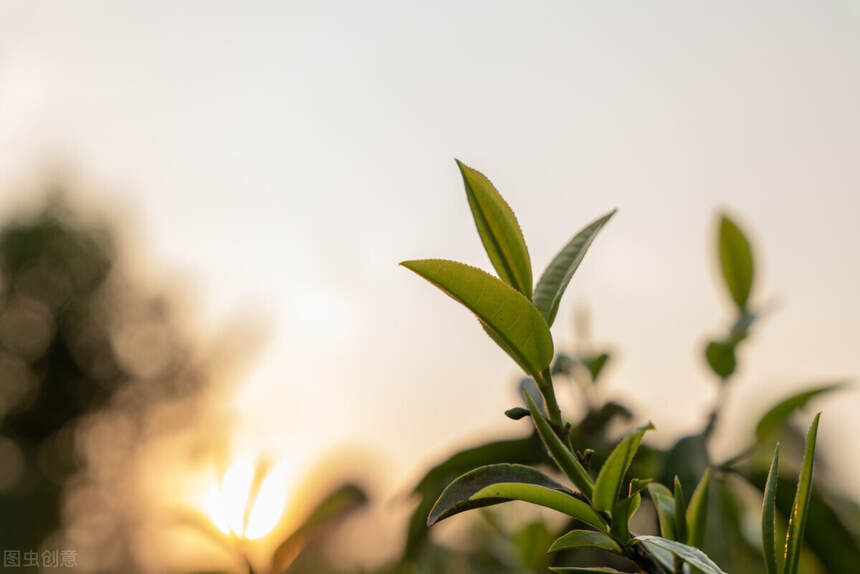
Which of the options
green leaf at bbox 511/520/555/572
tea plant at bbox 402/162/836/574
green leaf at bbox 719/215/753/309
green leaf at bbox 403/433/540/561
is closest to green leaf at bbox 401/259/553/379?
tea plant at bbox 402/162/836/574

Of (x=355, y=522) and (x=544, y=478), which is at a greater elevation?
(x=544, y=478)

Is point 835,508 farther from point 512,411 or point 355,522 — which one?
point 355,522

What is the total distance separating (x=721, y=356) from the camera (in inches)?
17.2

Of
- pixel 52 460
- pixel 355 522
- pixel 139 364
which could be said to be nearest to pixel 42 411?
pixel 52 460

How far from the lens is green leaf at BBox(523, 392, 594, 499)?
225mm

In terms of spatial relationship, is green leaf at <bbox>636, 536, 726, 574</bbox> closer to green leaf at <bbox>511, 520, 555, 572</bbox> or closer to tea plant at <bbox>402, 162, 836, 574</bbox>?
tea plant at <bbox>402, 162, 836, 574</bbox>

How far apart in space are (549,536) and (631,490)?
1.41ft

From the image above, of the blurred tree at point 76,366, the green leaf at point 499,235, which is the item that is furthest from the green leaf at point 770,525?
the blurred tree at point 76,366

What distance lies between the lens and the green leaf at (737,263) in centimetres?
50

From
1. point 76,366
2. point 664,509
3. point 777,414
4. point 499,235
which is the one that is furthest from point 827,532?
point 76,366

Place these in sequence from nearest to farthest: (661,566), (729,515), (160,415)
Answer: (661,566) → (729,515) → (160,415)

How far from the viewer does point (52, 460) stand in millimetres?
8797

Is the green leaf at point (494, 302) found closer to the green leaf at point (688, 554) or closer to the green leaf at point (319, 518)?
the green leaf at point (688, 554)

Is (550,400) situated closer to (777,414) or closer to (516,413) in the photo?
(516,413)
